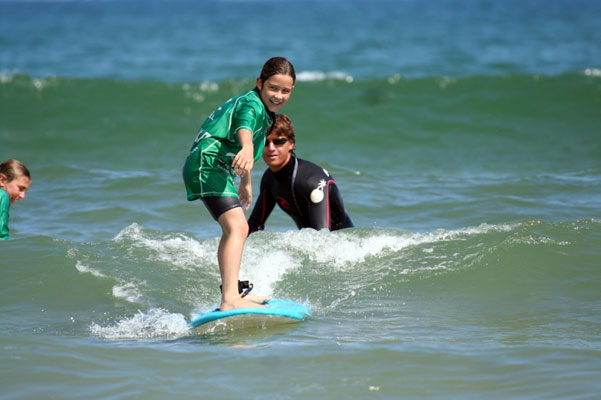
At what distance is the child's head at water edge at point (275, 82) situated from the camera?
14.1ft

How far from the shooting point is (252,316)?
4375mm

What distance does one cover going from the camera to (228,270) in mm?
4340

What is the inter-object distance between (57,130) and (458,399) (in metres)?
12.8

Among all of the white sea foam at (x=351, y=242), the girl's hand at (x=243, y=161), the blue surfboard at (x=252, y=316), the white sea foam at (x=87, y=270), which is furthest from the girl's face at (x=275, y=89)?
the white sea foam at (x=87, y=270)

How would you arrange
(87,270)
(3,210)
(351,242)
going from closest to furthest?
(3,210), (87,270), (351,242)

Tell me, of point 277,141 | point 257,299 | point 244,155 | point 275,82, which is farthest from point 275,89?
point 277,141

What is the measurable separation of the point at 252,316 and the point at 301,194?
1911 millimetres

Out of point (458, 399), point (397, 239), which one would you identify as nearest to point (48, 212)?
A: point (397, 239)

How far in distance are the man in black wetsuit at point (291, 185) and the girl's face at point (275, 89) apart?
1.44 m

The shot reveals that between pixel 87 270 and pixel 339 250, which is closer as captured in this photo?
pixel 87 270

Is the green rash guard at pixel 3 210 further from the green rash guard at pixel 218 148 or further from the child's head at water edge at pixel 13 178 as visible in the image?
the green rash guard at pixel 218 148

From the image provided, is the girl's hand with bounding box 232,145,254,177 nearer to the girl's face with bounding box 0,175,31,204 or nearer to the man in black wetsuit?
the man in black wetsuit

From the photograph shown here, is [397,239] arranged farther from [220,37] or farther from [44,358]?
[220,37]

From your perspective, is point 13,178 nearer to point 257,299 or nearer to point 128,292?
point 128,292
